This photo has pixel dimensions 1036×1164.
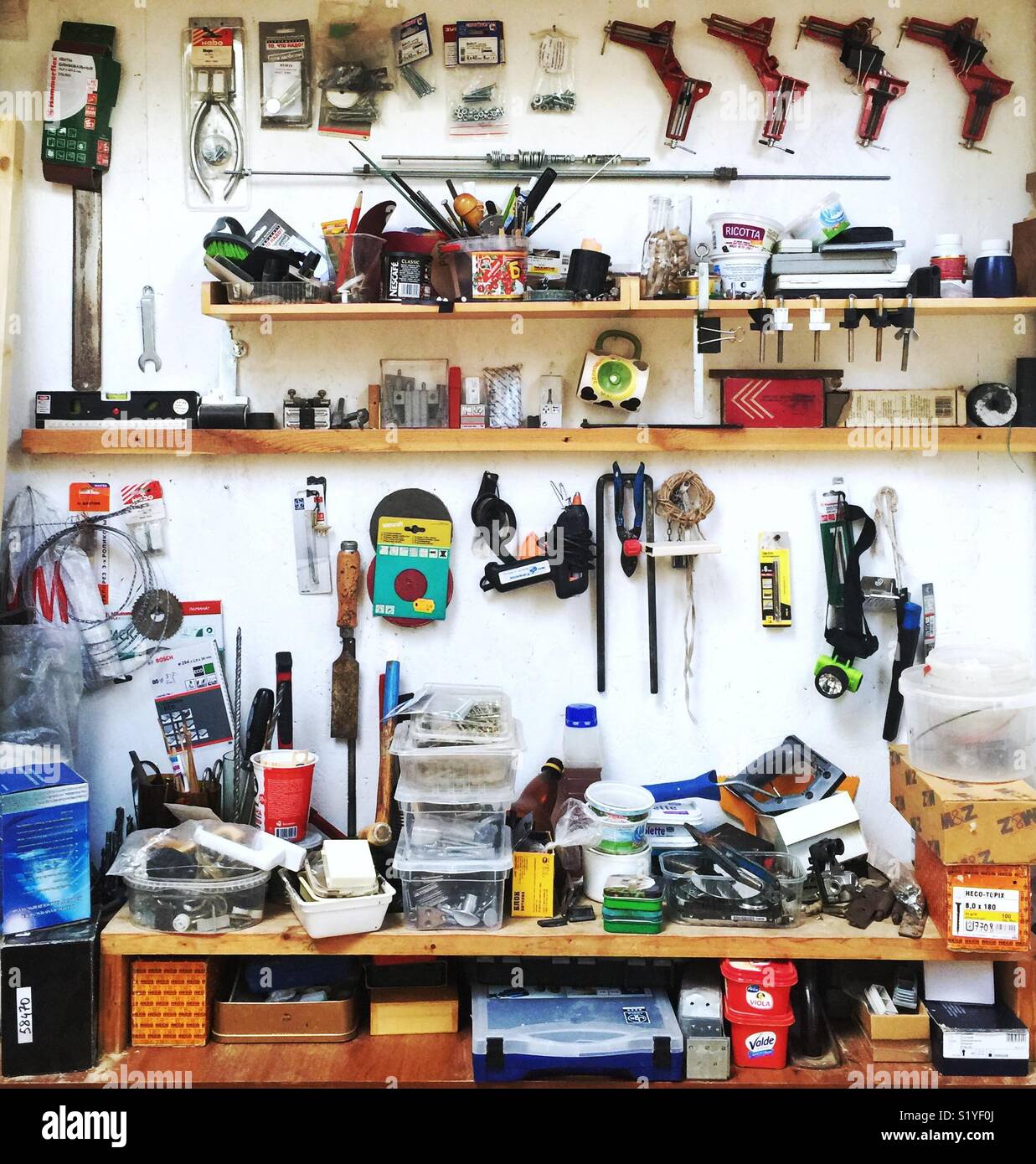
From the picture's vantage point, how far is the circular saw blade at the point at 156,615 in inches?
106

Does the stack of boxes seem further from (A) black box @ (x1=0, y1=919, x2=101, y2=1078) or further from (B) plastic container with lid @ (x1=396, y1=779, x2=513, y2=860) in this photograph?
(A) black box @ (x1=0, y1=919, x2=101, y2=1078)

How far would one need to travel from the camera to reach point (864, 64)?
8.47 ft

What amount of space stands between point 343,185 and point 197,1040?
1.94 m

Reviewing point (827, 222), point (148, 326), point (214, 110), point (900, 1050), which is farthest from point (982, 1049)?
point (214, 110)

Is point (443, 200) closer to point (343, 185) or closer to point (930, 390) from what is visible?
point (343, 185)

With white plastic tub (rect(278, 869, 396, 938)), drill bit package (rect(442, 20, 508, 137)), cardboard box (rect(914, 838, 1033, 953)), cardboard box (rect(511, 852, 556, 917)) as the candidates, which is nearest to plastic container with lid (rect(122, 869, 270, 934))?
white plastic tub (rect(278, 869, 396, 938))

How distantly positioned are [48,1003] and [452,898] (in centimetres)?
83

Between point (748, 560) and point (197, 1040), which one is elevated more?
point (748, 560)

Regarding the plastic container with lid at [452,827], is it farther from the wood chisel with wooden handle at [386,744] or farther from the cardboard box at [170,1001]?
the cardboard box at [170,1001]

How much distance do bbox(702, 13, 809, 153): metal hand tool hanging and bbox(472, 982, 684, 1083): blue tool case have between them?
199 centimetres

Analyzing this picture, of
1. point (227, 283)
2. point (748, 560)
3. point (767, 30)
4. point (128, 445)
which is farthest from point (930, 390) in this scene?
point (128, 445)

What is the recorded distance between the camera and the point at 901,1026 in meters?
2.26

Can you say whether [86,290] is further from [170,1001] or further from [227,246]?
[170,1001]

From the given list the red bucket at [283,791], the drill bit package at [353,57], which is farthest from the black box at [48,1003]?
the drill bit package at [353,57]
